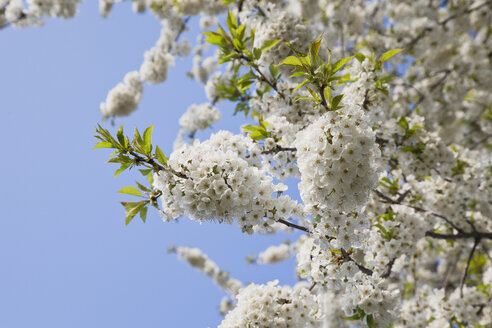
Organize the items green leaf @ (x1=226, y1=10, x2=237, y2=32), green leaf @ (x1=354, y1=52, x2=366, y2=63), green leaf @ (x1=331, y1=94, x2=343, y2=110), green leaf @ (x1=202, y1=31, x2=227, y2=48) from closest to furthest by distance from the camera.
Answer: green leaf @ (x1=331, y1=94, x2=343, y2=110)
green leaf @ (x1=202, y1=31, x2=227, y2=48)
green leaf @ (x1=226, y1=10, x2=237, y2=32)
green leaf @ (x1=354, y1=52, x2=366, y2=63)

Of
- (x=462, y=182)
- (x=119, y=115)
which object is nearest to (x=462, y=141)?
(x=462, y=182)

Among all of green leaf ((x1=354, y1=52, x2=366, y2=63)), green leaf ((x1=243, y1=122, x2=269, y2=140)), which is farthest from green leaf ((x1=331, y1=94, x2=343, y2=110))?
green leaf ((x1=354, y1=52, x2=366, y2=63))

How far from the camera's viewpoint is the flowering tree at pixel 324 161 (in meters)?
2.40

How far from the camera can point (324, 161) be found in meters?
2.31

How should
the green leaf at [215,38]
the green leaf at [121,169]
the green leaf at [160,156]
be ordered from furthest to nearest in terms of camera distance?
the green leaf at [215,38]
the green leaf at [121,169]
the green leaf at [160,156]

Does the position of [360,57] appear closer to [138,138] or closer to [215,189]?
[215,189]

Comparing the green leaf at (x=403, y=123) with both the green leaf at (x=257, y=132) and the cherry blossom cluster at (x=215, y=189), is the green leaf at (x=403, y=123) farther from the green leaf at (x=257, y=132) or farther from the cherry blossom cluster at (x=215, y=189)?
the cherry blossom cluster at (x=215, y=189)

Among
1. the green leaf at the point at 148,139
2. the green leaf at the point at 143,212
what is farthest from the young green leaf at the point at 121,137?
the green leaf at the point at 143,212

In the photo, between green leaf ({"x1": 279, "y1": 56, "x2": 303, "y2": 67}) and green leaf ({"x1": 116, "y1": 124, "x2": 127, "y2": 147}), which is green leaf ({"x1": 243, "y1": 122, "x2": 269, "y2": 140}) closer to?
green leaf ({"x1": 279, "y1": 56, "x2": 303, "y2": 67})

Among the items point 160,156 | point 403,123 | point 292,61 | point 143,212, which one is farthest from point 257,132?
point 403,123

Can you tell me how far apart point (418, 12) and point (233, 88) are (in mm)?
6897

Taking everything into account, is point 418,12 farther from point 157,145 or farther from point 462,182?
point 157,145

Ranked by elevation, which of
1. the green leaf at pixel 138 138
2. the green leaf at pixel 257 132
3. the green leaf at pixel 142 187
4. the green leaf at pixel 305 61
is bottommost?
the green leaf at pixel 142 187

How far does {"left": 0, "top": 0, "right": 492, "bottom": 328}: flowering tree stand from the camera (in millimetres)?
2398
